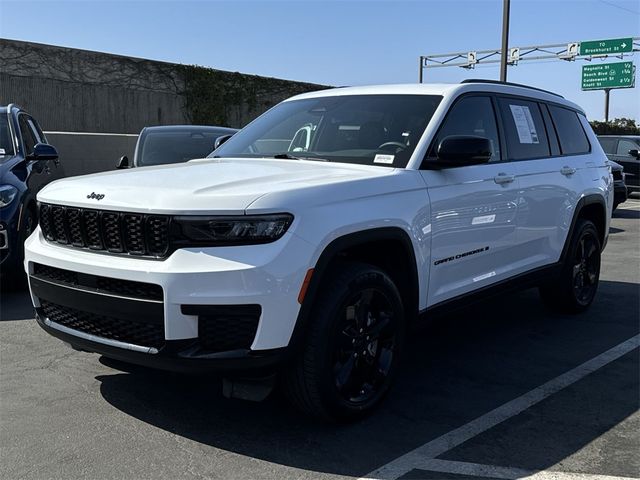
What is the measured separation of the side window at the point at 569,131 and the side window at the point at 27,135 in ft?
17.1

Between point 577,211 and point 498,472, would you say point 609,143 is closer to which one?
point 577,211

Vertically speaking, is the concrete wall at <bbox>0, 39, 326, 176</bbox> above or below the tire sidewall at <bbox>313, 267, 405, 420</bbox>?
above

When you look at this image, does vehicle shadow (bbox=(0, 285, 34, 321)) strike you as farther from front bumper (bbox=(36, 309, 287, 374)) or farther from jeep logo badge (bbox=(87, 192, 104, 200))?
front bumper (bbox=(36, 309, 287, 374))

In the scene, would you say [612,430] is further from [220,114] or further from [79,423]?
[220,114]

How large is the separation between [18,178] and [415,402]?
4.46 metres

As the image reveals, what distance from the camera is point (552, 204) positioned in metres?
5.34

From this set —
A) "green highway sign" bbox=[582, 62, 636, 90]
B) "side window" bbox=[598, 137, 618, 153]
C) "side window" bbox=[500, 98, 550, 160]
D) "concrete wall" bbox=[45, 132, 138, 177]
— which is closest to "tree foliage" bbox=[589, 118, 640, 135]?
"green highway sign" bbox=[582, 62, 636, 90]

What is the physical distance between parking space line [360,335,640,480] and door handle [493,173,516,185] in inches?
52.5

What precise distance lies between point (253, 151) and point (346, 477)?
243 cm

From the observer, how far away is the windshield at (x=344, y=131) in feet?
13.6

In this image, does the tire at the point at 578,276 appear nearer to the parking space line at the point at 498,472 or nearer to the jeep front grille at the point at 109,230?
the parking space line at the point at 498,472

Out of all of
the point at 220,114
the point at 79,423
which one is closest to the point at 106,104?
the point at 220,114

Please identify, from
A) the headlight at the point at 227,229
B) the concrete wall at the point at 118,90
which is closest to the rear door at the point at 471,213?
the headlight at the point at 227,229

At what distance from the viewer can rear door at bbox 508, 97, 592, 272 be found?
16.3 feet
